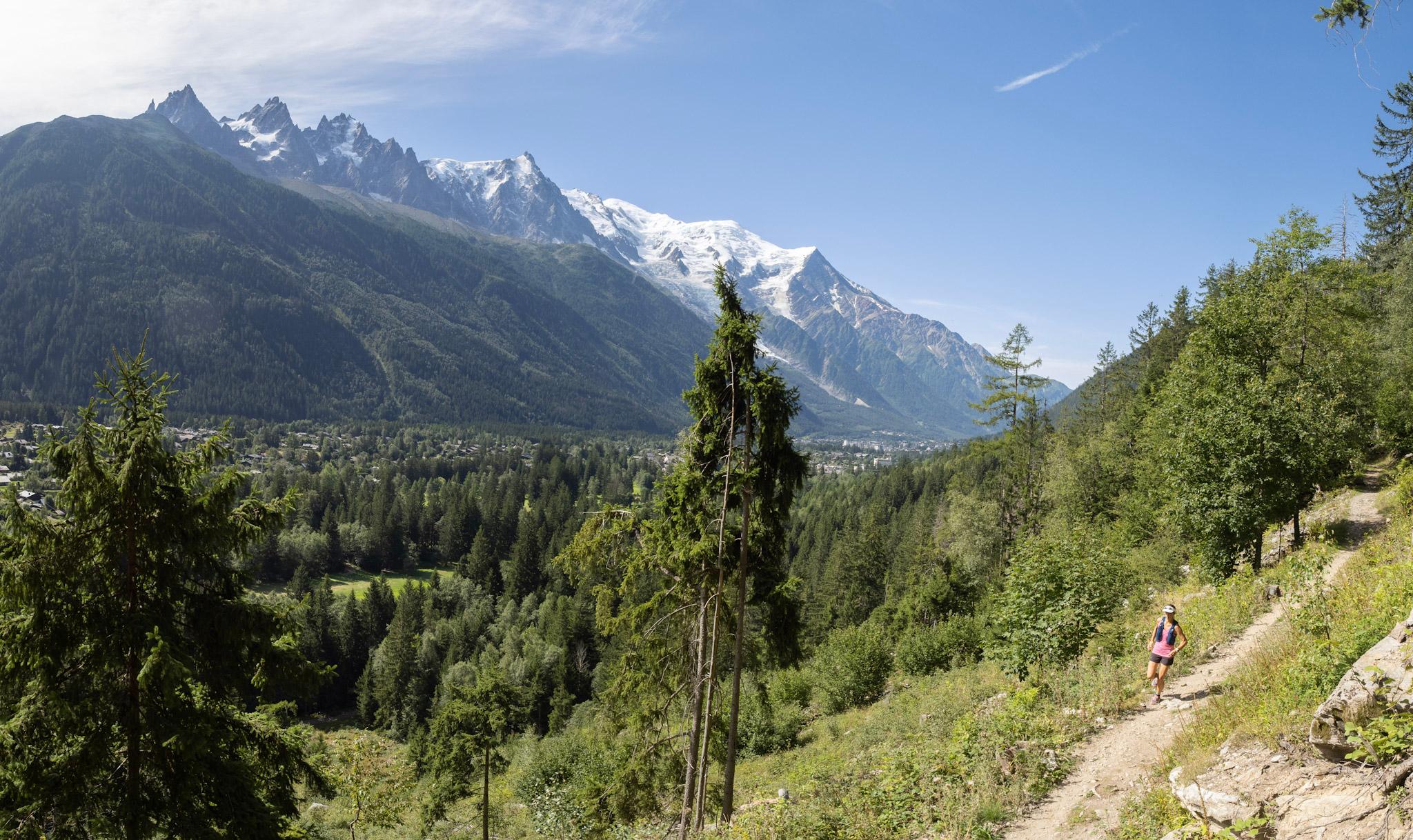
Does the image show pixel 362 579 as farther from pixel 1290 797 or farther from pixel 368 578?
pixel 1290 797

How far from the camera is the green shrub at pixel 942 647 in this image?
3005 cm

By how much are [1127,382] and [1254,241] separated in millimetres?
40734

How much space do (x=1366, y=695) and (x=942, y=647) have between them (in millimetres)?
26923

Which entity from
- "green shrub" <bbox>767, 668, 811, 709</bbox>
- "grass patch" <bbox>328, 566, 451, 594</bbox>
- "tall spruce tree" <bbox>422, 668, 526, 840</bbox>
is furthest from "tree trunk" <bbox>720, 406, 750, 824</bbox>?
"grass patch" <bbox>328, 566, 451, 594</bbox>

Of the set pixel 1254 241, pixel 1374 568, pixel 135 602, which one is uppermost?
pixel 1254 241

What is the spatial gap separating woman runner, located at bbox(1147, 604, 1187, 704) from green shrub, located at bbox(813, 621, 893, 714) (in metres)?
22.3

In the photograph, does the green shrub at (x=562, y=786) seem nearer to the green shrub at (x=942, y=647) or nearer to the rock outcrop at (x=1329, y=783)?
the green shrub at (x=942, y=647)

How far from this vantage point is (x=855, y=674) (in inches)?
1292

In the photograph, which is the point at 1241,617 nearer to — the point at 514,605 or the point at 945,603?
the point at 945,603

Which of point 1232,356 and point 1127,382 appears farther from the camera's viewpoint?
point 1127,382

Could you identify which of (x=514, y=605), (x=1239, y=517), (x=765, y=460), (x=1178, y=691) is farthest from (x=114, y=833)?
(x=514, y=605)

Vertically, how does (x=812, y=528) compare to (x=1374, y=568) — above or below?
below

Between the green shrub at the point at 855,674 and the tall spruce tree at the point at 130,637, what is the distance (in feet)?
91.6

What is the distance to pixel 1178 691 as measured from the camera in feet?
38.6
